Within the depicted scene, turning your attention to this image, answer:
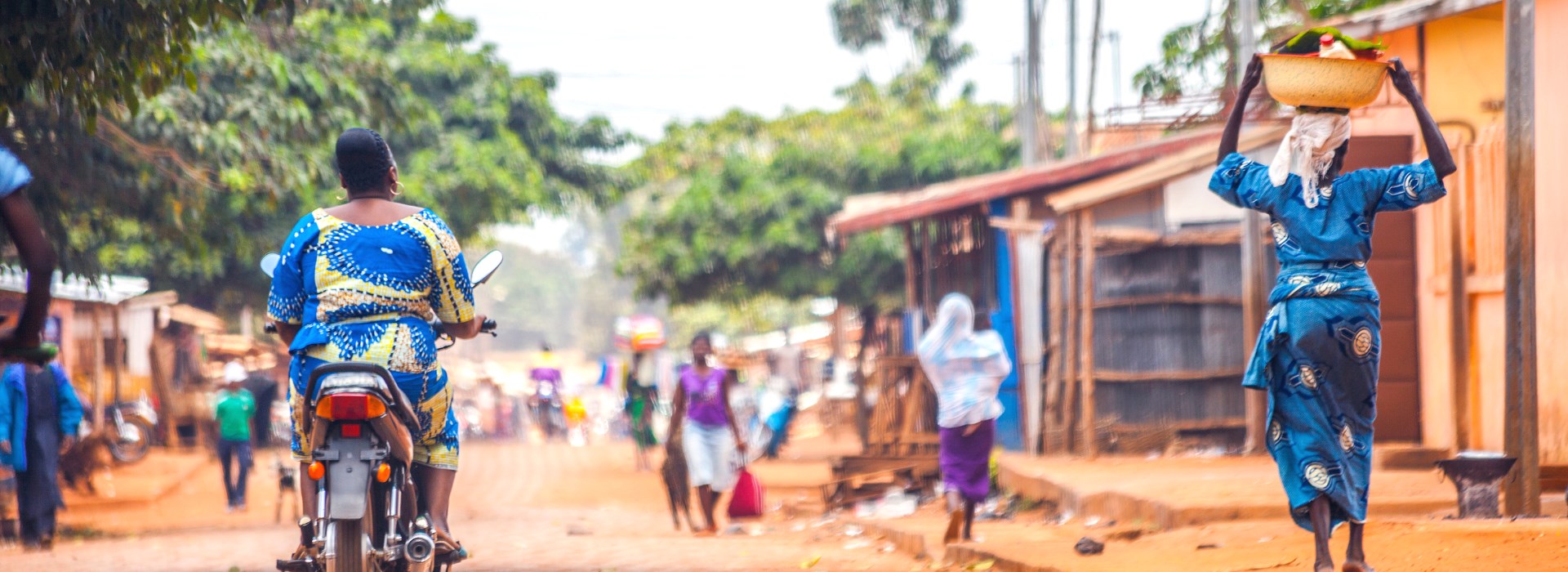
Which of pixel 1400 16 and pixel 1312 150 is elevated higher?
pixel 1400 16

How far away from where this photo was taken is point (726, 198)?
1053 inches

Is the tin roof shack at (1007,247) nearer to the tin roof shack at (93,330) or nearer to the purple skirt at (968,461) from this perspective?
the purple skirt at (968,461)

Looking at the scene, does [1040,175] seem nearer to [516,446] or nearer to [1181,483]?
[1181,483]

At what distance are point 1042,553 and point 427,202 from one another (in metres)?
16.3

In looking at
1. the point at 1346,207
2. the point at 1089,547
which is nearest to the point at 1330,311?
the point at 1346,207

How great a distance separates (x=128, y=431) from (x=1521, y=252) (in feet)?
61.8

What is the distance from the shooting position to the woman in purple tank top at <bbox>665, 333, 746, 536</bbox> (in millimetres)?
11859

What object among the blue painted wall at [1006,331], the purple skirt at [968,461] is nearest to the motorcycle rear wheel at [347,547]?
the purple skirt at [968,461]

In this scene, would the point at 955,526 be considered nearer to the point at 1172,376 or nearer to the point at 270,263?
the point at 270,263

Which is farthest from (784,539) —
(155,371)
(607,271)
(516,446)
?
(607,271)

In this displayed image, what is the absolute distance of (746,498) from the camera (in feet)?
40.7

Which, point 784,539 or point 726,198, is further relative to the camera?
point 726,198

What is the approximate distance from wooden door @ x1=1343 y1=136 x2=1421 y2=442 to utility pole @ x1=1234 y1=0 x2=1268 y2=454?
0.89 m

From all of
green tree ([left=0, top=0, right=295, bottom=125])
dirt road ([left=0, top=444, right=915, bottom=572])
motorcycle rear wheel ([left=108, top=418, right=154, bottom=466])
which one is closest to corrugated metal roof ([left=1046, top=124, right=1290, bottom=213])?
dirt road ([left=0, top=444, right=915, bottom=572])
